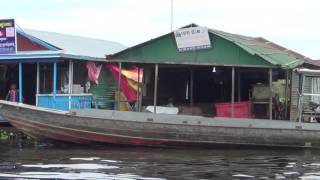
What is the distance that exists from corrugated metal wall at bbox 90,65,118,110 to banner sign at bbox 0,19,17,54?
4.03 metres

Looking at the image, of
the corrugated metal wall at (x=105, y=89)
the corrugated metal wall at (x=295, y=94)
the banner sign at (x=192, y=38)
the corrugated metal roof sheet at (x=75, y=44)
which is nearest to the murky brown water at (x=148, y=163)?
the corrugated metal wall at (x=295, y=94)

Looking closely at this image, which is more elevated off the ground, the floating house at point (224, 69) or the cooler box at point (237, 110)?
the floating house at point (224, 69)

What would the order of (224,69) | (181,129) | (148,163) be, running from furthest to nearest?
(224,69) → (181,129) → (148,163)

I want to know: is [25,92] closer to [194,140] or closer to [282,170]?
[194,140]

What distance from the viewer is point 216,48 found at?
19.1 metres

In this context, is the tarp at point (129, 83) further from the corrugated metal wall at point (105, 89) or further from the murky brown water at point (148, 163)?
the murky brown water at point (148, 163)

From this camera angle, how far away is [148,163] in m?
14.1

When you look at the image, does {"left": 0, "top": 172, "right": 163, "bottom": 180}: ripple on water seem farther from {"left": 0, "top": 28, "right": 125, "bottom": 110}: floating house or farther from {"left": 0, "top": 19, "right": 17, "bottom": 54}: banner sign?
{"left": 0, "top": 19, "right": 17, "bottom": 54}: banner sign

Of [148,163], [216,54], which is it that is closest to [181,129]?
[216,54]

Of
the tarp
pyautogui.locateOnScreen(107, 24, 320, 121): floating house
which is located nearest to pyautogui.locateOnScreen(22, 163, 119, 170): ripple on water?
pyautogui.locateOnScreen(107, 24, 320, 121): floating house

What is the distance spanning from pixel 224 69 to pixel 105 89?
5.57m

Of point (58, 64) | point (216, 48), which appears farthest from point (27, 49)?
point (216, 48)

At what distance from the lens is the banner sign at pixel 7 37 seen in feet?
69.0

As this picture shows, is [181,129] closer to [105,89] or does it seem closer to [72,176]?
[72,176]
